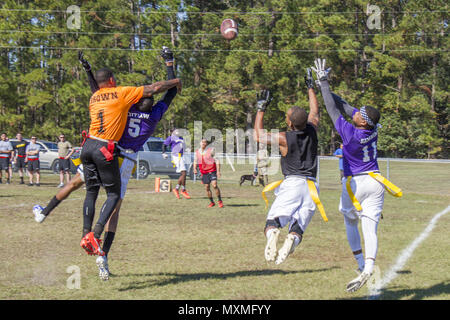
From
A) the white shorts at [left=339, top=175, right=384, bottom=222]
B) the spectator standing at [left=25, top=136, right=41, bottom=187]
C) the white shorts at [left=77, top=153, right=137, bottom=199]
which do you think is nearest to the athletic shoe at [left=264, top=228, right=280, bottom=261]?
the white shorts at [left=339, top=175, right=384, bottom=222]

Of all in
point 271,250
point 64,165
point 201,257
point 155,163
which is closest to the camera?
point 271,250

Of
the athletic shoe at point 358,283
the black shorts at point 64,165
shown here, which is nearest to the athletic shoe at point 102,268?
the athletic shoe at point 358,283

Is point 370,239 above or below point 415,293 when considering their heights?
above

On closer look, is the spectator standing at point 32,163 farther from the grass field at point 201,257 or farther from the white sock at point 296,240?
the white sock at point 296,240

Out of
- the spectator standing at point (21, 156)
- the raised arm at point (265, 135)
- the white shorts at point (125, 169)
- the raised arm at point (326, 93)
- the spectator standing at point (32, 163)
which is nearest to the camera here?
the raised arm at point (265, 135)

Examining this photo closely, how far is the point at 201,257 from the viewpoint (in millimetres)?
8703

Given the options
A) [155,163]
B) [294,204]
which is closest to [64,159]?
[155,163]

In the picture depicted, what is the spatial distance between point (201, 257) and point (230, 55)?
3788 centimetres

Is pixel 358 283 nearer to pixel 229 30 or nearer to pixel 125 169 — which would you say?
pixel 125 169

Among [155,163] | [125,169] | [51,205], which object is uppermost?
[125,169]

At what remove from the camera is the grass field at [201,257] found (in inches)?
259

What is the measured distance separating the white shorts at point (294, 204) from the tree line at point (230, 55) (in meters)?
37.7

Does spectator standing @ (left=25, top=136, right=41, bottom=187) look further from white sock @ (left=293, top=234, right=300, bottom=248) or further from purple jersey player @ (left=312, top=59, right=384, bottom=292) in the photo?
white sock @ (left=293, top=234, right=300, bottom=248)

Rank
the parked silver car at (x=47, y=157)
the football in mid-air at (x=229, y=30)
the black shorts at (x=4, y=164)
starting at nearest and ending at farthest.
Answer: the football in mid-air at (x=229, y=30) → the black shorts at (x=4, y=164) → the parked silver car at (x=47, y=157)
